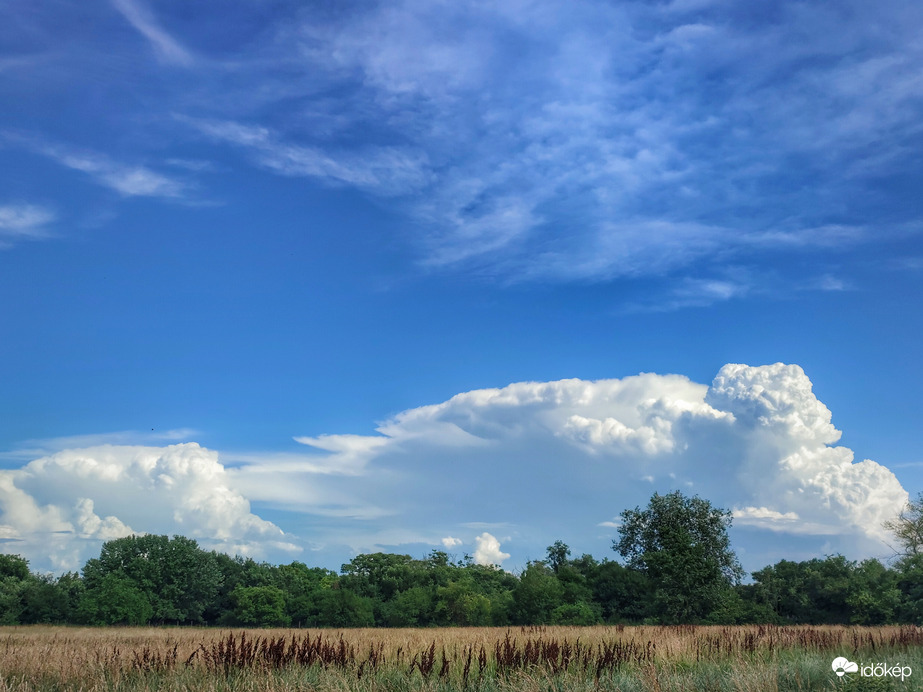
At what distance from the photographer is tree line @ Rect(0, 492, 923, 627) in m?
47.1

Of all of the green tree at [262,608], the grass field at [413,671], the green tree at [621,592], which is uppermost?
the grass field at [413,671]

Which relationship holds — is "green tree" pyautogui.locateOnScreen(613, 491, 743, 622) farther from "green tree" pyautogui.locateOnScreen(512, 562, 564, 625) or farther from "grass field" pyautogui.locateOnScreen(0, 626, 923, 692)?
"grass field" pyautogui.locateOnScreen(0, 626, 923, 692)

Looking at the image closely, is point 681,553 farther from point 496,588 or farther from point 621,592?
point 496,588

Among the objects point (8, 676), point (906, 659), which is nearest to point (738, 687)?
point (906, 659)

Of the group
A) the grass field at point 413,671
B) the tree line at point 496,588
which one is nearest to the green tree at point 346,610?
the tree line at point 496,588

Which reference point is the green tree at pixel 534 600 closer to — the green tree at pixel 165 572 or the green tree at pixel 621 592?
the green tree at pixel 621 592

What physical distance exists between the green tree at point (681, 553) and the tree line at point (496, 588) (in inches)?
→ 4.2

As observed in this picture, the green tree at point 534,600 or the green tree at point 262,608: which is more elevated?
the green tree at point 534,600

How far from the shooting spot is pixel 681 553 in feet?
157

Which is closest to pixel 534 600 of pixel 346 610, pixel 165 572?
pixel 346 610

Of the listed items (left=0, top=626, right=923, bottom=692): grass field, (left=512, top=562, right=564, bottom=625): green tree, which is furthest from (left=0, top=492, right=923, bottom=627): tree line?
(left=0, top=626, right=923, bottom=692): grass field

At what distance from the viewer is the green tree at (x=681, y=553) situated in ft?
153

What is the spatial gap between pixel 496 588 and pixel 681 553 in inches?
973

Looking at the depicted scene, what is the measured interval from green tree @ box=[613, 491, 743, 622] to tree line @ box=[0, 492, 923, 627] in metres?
0.11
